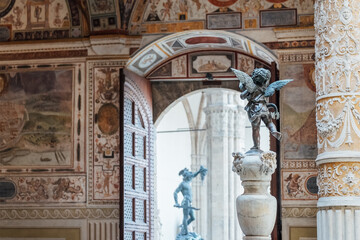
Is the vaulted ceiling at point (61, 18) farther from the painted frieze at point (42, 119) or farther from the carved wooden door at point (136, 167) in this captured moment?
the carved wooden door at point (136, 167)

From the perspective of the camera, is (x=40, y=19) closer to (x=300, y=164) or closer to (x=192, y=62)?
(x=192, y=62)

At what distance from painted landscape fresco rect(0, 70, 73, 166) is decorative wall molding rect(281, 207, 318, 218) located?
4.58 metres

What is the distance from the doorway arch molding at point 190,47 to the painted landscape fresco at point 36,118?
162 cm

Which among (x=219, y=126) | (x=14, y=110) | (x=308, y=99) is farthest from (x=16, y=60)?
(x=219, y=126)

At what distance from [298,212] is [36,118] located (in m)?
5.81

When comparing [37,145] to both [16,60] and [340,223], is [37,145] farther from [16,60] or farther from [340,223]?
[340,223]

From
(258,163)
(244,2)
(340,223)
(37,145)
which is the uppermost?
(244,2)

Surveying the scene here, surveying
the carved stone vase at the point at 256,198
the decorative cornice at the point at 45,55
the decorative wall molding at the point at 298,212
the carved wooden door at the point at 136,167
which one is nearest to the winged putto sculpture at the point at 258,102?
the carved stone vase at the point at 256,198

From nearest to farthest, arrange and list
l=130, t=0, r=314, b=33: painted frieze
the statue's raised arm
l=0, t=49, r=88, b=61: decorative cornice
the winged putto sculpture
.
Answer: the winged putto sculpture → l=130, t=0, r=314, b=33: painted frieze → l=0, t=49, r=88, b=61: decorative cornice → the statue's raised arm

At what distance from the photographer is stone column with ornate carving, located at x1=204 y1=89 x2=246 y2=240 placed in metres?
29.1

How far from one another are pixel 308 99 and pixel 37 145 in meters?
5.70

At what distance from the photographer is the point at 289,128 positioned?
57.8ft

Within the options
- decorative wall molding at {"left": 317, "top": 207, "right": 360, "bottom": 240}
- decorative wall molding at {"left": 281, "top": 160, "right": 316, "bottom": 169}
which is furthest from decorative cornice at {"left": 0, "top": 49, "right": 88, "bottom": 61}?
decorative wall molding at {"left": 317, "top": 207, "right": 360, "bottom": 240}

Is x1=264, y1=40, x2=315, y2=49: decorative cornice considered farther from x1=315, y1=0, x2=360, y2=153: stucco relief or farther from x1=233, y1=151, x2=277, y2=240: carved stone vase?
x1=233, y1=151, x2=277, y2=240: carved stone vase
